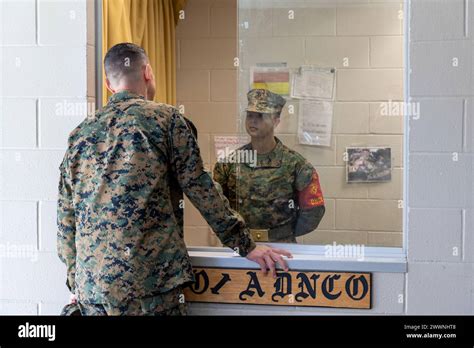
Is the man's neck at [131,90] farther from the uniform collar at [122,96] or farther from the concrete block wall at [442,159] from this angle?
the concrete block wall at [442,159]

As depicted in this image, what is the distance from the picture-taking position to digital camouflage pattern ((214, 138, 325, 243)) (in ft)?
8.69

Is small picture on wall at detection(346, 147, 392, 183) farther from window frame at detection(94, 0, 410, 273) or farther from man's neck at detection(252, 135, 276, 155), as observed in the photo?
window frame at detection(94, 0, 410, 273)

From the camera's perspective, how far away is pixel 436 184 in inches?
87.5

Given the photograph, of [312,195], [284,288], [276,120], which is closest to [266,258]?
[284,288]

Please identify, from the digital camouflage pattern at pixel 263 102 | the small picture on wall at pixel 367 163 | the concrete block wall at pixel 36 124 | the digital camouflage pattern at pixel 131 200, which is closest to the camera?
the digital camouflage pattern at pixel 131 200

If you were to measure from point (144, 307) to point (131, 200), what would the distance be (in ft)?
1.14

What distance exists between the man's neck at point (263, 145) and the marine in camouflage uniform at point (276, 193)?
0.05 feet

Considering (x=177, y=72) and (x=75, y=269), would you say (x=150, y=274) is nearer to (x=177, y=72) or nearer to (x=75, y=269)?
(x=75, y=269)

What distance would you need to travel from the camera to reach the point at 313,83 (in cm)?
318

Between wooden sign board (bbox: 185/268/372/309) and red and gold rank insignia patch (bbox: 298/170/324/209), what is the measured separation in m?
0.51

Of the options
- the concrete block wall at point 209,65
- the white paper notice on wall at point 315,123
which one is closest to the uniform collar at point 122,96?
the white paper notice on wall at point 315,123

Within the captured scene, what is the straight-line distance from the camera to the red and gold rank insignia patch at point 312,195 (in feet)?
8.97
